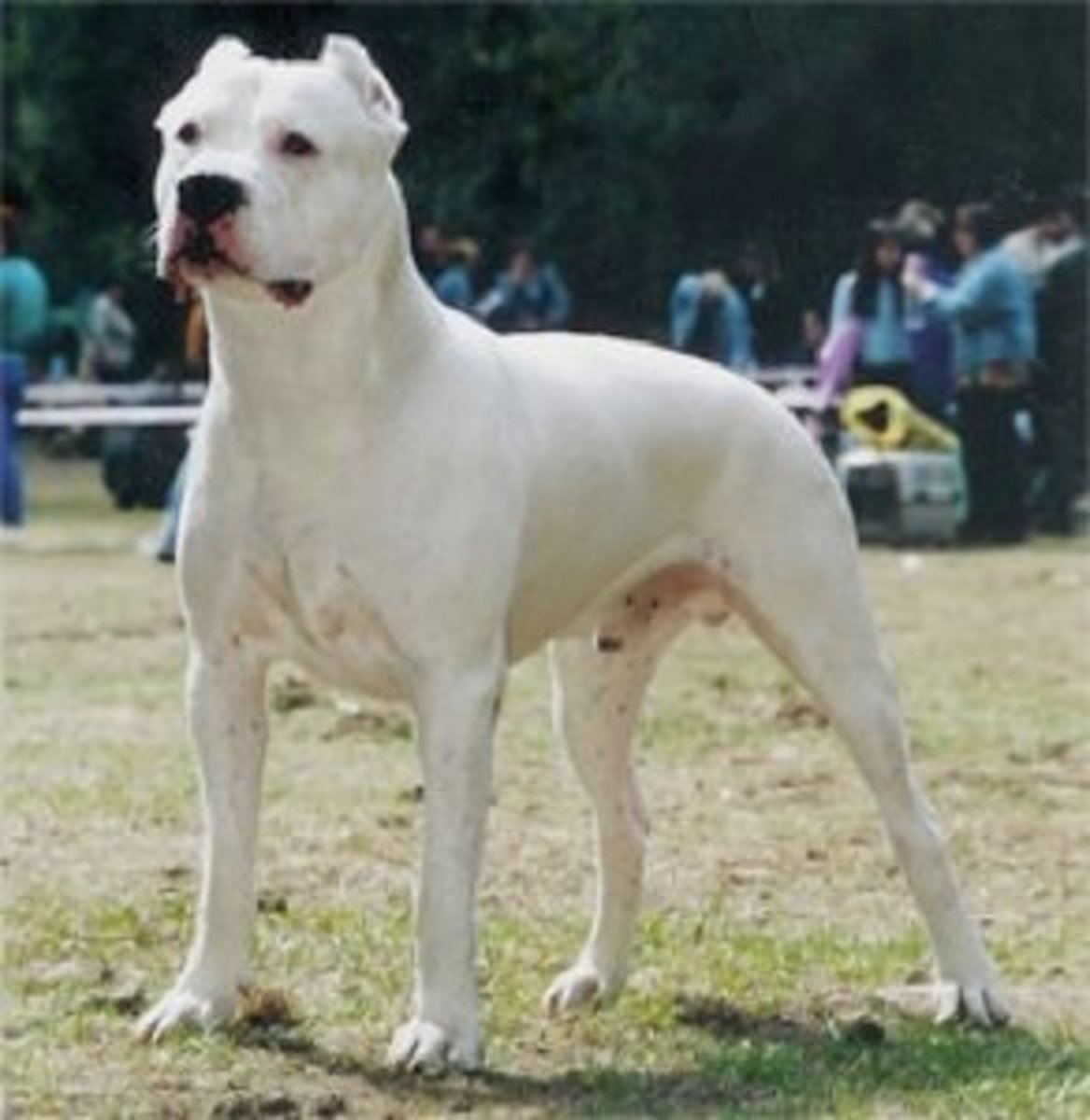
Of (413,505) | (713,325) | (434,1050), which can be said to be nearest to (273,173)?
(413,505)

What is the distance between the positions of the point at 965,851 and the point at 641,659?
2138 mm

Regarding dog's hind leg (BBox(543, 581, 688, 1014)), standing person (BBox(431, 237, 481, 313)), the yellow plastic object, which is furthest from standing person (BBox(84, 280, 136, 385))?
dog's hind leg (BBox(543, 581, 688, 1014))

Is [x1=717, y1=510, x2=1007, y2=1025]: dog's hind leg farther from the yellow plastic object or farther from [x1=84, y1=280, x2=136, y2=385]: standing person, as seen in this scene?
[x1=84, y1=280, x2=136, y2=385]: standing person

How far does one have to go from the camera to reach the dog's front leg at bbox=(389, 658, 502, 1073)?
22.1 ft

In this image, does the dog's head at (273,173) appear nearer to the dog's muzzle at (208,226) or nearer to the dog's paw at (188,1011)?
the dog's muzzle at (208,226)

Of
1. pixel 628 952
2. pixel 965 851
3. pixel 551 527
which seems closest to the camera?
pixel 551 527

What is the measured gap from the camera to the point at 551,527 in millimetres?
7117

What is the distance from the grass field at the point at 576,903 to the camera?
6.71 meters

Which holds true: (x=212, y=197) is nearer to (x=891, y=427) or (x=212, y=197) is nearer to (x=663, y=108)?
(x=891, y=427)

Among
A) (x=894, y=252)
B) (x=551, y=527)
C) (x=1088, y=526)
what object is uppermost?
(x=551, y=527)

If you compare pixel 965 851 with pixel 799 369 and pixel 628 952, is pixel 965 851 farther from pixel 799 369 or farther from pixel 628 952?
pixel 799 369

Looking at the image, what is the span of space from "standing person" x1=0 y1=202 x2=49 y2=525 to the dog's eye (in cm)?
1658

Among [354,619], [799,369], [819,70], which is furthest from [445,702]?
[819,70]

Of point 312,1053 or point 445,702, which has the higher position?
point 445,702
